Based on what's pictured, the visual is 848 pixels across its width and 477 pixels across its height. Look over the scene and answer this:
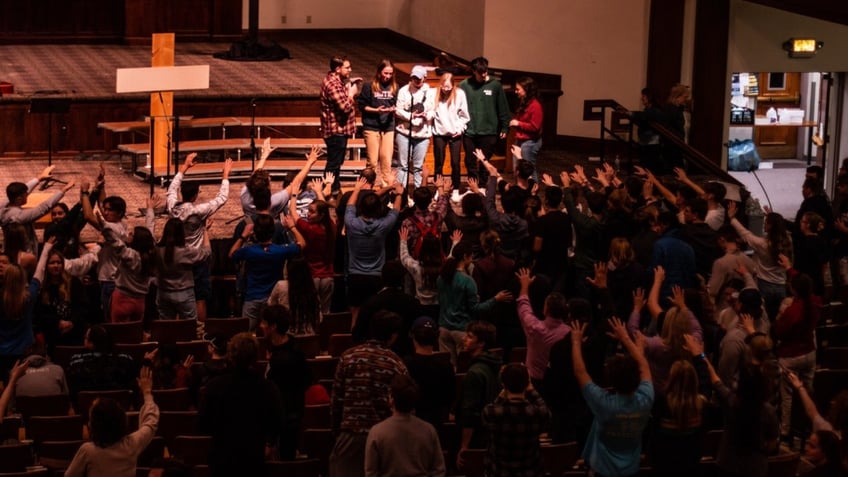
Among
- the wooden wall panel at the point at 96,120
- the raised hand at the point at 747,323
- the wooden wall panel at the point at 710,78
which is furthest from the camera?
the wooden wall panel at the point at 710,78

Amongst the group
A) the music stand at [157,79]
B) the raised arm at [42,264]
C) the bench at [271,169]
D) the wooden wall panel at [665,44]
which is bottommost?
the raised arm at [42,264]

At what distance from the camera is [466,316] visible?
9469 mm

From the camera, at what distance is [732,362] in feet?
28.6

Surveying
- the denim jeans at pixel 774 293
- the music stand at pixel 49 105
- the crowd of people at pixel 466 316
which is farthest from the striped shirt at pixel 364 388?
the music stand at pixel 49 105

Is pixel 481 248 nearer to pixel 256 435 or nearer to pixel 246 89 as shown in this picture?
pixel 256 435

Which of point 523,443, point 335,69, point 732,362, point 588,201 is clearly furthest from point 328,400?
point 335,69

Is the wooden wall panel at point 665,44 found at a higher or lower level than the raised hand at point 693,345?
higher

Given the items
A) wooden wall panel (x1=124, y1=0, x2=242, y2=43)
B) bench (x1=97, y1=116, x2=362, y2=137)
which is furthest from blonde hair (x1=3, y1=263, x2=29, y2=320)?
wooden wall panel (x1=124, y1=0, x2=242, y2=43)

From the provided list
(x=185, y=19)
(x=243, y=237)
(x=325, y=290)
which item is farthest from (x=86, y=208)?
(x=185, y=19)

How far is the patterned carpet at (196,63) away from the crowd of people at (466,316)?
179 inches

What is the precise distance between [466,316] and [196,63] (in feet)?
36.3

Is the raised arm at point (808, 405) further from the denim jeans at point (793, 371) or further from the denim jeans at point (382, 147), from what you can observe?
the denim jeans at point (382, 147)

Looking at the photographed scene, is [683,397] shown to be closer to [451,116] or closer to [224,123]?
[451,116]

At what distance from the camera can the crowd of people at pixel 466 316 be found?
23.6 ft
